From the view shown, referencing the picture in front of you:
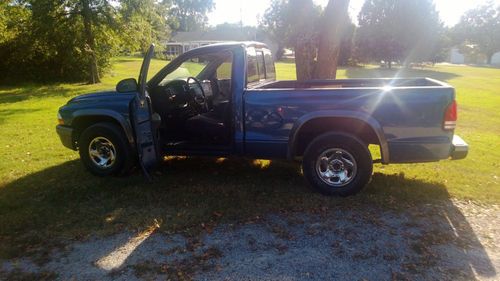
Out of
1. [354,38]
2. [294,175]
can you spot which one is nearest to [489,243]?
[294,175]

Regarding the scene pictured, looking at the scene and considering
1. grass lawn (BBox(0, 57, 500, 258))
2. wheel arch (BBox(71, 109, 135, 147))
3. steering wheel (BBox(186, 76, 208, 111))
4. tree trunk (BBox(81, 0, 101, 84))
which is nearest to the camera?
grass lawn (BBox(0, 57, 500, 258))

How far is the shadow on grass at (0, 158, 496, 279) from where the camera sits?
425 centimetres

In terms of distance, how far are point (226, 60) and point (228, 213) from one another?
2.54 metres

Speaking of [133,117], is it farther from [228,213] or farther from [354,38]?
[354,38]

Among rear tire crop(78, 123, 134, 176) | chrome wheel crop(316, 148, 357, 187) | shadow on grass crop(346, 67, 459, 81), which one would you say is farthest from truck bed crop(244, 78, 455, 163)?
shadow on grass crop(346, 67, 459, 81)

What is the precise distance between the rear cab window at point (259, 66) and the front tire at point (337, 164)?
4.38ft

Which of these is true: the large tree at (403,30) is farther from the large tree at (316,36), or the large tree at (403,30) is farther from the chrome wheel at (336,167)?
the chrome wheel at (336,167)

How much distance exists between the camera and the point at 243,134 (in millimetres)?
5320

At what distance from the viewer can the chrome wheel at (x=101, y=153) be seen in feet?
19.0

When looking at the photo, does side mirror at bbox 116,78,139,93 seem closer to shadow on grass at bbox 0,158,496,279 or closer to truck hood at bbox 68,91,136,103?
truck hood at bbox 68,91,136,103

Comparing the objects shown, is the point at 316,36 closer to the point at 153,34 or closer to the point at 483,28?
the point at 153,34

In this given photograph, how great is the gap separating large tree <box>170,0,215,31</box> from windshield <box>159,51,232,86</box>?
300 feet

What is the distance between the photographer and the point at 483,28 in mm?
79000

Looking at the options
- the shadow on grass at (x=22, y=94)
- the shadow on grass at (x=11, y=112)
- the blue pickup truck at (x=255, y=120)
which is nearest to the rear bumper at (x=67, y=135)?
the blue pickup truck at (x=255, y=120)
